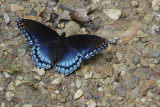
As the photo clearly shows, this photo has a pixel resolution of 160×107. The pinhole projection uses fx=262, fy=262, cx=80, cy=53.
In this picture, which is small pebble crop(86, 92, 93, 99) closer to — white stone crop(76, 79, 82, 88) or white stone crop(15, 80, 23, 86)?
white stone crop(76, 79, 82, 88)

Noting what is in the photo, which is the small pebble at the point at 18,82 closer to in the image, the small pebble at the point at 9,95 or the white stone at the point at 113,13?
the small pebble at the point at 9,95

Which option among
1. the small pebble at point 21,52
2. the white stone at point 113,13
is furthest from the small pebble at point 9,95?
the white stone at point 113,13

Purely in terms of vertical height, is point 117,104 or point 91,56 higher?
point 91,56

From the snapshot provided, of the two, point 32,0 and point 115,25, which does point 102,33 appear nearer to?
point 115,25

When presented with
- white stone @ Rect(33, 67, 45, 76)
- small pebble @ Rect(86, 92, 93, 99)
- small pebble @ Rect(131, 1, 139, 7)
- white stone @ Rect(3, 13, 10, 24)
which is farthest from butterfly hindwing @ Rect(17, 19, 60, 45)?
small pebble @ Rect(131, 1, 139, 7)

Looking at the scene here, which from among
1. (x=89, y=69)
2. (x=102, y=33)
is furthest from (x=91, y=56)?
(x=102, y=33)

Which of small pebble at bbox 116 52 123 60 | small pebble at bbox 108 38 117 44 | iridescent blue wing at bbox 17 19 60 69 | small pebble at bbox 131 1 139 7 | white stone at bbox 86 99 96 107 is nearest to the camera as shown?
white stone at bbox 86 99 96 107
